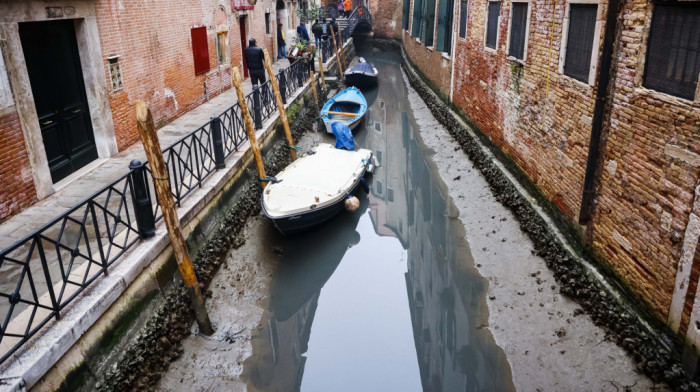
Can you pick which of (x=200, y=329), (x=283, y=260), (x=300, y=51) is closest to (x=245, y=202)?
(x=283, y=260)

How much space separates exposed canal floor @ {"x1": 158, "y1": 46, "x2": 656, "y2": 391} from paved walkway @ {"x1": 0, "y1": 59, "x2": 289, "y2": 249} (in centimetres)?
201

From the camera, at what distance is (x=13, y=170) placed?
19.5ft

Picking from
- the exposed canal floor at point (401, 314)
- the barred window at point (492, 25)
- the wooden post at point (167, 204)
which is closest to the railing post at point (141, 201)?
the wooden post at point (167, 204)

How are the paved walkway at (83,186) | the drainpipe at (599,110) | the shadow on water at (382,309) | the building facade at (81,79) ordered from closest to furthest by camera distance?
the drainpipe at (599,110) → the shadow on water at (382,309) → the paved walkway at (83,186) → the building facade at (81,79)

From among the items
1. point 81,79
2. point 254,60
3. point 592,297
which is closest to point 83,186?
point 81,79

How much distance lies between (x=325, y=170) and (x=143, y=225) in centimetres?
406

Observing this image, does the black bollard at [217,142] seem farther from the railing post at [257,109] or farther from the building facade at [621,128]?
the building facade at [621,128]

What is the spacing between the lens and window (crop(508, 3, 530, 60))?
8141mm

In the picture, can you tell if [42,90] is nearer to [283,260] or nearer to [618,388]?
[283,260]

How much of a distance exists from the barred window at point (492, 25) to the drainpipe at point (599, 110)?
4.52 meters

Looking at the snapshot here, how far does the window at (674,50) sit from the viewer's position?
4168 millimetres

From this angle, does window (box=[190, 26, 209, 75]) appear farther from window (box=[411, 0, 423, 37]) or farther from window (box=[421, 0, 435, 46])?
window (box=[411, 0, 423, 37])

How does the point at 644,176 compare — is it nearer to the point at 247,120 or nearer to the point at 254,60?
the point at 247,120

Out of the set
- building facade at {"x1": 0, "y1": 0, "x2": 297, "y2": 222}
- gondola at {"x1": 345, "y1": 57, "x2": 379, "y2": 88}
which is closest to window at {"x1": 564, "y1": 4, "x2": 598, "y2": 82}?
building facade at {"x1": 0, "y1": 0, "x2": 297, "y2": 222}
